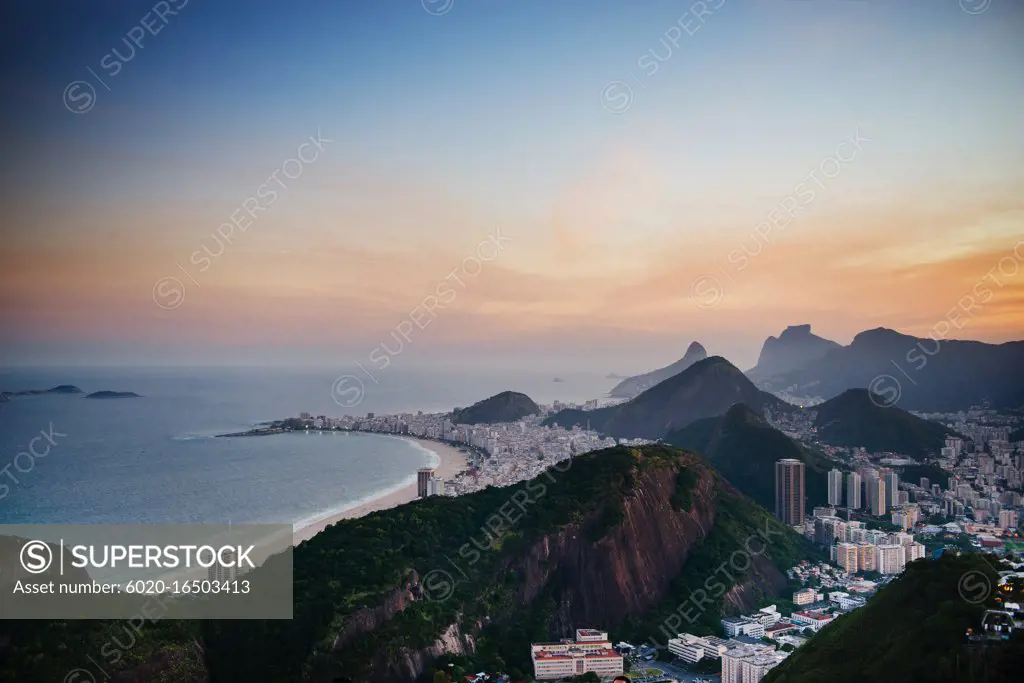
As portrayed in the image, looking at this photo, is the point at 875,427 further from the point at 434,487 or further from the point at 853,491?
the point at 434,487

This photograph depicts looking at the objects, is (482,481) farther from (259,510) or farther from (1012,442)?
(1012,442)

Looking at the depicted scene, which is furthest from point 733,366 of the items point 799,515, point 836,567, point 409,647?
point 409,647

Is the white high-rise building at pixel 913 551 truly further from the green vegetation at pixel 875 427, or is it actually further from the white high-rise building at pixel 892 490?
the green vegetation at pixel 875 427

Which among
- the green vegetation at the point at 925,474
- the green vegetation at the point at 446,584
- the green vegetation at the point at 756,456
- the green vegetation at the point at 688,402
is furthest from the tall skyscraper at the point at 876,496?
the green vegetation at the point at 688,402

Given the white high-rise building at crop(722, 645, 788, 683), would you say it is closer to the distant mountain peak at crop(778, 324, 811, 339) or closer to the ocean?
the ocean

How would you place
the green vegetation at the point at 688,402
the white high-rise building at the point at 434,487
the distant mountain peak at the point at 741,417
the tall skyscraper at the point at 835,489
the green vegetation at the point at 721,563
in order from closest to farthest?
1. the green vegetation at the point at 721,563
2. the white high-rise building at the point at 434,487
3. the tall skyscraper at the point at 835,489
4. the distant mountain peak at the point at 741,417
5. the green vegetation at the point at 688,402
